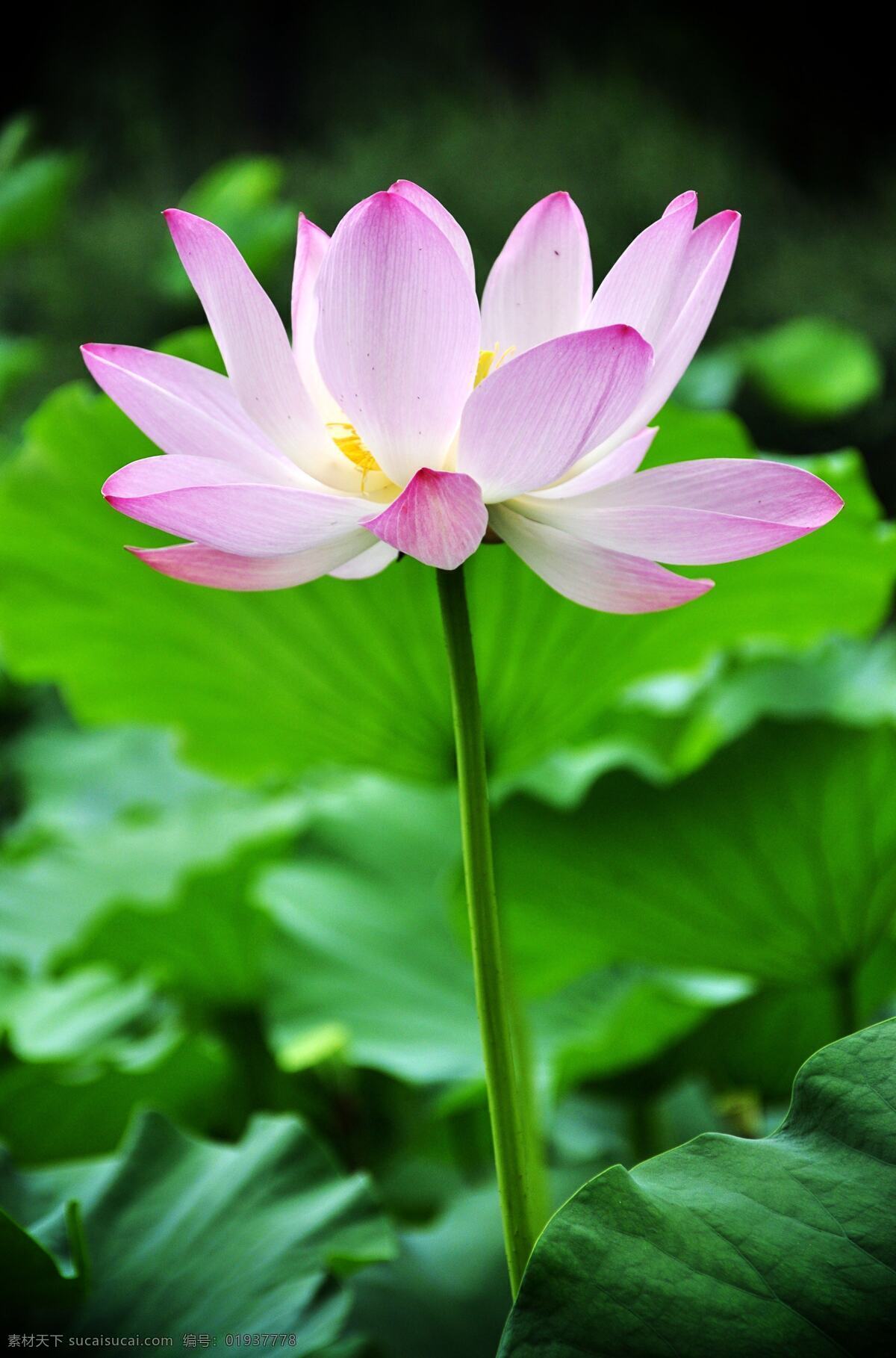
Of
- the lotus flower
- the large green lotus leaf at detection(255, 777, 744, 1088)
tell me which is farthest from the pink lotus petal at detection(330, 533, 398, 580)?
the large green lotus leaf at detection(255, 777, 744, 1088)

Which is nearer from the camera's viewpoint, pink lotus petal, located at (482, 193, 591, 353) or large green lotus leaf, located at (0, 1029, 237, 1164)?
pink lotus petal, located at (482, 193, 591, 353)

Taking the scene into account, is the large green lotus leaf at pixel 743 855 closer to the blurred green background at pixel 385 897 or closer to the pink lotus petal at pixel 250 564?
the blurred green background at pixel 385 897

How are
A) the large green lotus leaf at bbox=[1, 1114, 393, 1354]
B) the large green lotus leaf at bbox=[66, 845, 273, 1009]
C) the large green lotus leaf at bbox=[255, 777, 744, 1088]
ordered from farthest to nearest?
the large green lotus leaf at bbox=[66, 845, 273, 1009] → the large green lotus leaf at bbox=[255, 777, 744, 1088] → the large green lotus leaf at bbox=[1, 1114, 393, 1354]

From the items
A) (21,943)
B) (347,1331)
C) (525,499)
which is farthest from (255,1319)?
(21,943)

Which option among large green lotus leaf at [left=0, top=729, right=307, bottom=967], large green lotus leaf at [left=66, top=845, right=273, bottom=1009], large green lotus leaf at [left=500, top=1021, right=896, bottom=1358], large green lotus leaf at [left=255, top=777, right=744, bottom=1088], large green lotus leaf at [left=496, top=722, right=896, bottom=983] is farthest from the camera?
large green lotus leaf at [left=0, top=729, right=307, bottom=967]

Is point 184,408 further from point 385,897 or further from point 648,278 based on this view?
point 385,897

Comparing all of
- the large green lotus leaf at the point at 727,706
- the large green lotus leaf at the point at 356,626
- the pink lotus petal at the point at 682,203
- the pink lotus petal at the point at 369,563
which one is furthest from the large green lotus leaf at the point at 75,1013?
the pink lotus petal at the point at 682,203

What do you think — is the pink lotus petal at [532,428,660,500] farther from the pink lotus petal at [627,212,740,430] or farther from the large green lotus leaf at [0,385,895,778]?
the large green lotus leaf at [0,385,895,778]
